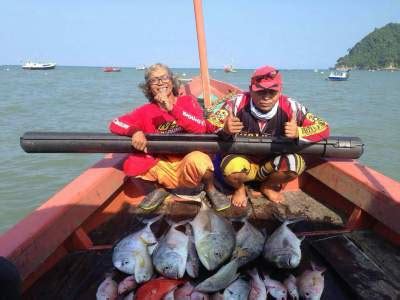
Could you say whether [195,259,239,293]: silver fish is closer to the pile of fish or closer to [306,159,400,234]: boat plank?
the pile of fish

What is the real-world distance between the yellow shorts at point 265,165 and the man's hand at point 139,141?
83cm

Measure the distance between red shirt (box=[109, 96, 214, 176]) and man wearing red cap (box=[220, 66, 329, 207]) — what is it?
375mm

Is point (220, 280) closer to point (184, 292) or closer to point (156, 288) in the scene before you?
point (184, 292)

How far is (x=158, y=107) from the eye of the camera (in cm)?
379

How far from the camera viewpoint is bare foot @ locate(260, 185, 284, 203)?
3.89 m

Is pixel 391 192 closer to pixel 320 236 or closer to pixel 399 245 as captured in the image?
pixel 399 245

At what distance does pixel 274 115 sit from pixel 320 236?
123cm

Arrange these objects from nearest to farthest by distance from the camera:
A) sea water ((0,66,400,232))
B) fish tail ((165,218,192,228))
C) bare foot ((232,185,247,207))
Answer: fish tail ((165,218,192,228)) < bare foot ((232,185,247,207)) < sea water ((0,66,400,232))

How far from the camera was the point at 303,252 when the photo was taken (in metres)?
2.97

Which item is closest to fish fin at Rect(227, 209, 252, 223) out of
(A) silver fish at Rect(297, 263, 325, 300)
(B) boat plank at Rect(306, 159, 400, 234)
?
(A) silver fish at Rect(297, 263, 325, 300)

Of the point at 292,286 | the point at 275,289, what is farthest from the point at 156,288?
the point at 292,286

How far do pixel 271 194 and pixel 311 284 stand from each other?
1524 millimetres

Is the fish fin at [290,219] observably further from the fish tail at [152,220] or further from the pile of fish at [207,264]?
the fish tail at [152,220]

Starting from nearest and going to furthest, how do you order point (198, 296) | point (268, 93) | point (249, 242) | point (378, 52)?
1. point (198, 296)
2. point (249, 242)
3. point (268, 93)
4. point (378, 52)
